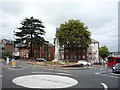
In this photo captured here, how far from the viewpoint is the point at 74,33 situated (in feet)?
144

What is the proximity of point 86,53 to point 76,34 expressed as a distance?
18.1m

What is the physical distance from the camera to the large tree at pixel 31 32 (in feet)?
146

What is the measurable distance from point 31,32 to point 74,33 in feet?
45.5

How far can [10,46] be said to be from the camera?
87.4 metres

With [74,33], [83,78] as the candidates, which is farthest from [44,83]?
[74,33]

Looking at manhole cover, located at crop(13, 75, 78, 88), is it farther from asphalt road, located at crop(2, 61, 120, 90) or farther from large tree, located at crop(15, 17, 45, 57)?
large tree, located at crop(15, 17, 45, 57)

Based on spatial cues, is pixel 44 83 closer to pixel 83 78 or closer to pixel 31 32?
pixel 83 78

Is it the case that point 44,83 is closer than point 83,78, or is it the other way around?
point 44,83

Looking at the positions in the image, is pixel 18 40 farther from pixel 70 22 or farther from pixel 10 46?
pixel 10 46

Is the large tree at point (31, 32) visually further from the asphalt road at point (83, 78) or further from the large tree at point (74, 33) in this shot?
the asphalt road at point (83, 78)

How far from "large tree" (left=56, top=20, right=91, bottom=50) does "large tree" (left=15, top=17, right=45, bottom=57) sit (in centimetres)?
666

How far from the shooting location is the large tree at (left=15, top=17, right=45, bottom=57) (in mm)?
44434

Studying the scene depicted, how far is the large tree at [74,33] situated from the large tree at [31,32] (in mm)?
6656

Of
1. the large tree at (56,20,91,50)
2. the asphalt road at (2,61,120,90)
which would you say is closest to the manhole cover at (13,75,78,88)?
the asphalt road at (2,61,120,90)
